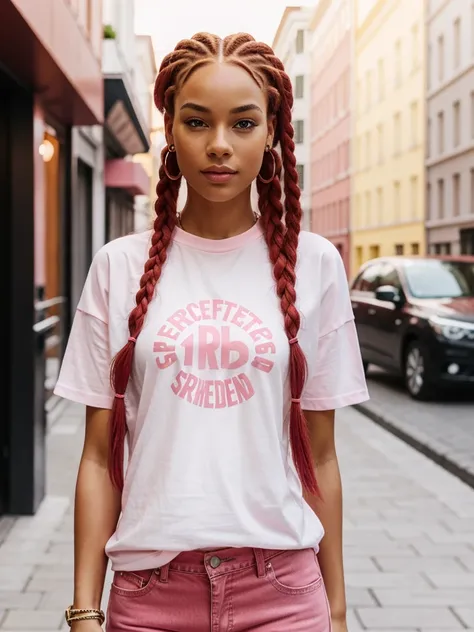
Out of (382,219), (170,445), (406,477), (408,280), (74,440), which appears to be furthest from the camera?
(382,219)

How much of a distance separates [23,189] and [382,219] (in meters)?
42.2

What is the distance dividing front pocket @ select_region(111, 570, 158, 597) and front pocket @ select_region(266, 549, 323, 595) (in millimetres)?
206

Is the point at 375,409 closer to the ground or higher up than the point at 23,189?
closer to the ground

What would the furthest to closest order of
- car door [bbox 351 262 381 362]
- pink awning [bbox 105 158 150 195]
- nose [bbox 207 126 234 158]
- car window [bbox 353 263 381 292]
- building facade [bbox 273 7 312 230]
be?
pink awning [bbox 105 158 150 195] → car window [bbox 353 263 381 292] → car door [bbox 351 262 381 362] → building facade [bbox 273 7 312 230] → nose [bbox 207 126 234 158]

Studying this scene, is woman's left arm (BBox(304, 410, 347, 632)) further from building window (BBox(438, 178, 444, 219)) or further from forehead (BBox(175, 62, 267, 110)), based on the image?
building window (BBox(438, 178, 444, 219))

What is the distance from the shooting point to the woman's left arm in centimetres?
196

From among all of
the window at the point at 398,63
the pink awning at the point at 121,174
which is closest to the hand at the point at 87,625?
the pink awning at the point at 121,174

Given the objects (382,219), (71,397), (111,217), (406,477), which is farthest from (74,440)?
(382,219)

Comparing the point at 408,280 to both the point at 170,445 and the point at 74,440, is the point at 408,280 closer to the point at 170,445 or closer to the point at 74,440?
the point at 74,440

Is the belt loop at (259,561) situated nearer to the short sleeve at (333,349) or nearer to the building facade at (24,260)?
the short sleeve at (333,349)

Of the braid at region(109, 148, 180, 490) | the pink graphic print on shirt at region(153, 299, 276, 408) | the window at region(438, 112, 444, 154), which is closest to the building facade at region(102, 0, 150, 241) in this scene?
the braid at region(109, 148, 180, 490)

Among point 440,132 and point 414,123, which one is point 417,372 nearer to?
point 440,132

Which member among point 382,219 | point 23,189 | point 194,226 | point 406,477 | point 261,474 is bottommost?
point 406,477

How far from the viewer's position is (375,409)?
10.4 metres
